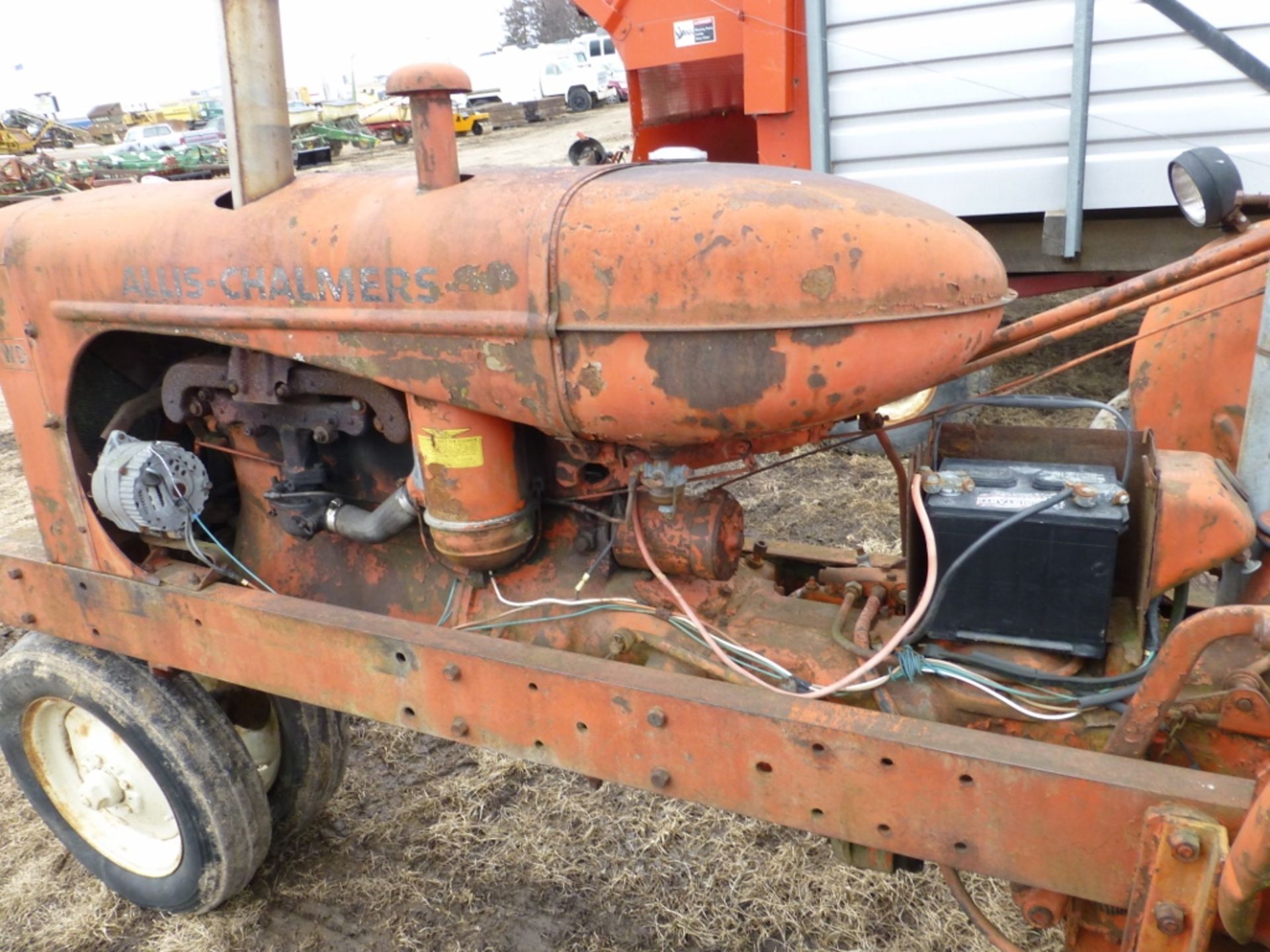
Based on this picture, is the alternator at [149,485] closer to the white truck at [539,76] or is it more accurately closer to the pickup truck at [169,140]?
the pickup truck at [169,140]

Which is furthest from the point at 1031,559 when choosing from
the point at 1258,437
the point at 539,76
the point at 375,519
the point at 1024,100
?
the point at 539,76

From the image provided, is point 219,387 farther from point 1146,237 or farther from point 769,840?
point 1146,237

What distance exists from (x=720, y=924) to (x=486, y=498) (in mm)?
1268

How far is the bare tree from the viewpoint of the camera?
45406mm

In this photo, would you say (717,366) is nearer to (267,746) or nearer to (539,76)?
(267,746)

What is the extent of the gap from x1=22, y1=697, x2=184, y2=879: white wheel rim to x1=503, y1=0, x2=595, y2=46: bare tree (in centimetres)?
4579

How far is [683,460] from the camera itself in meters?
1.83

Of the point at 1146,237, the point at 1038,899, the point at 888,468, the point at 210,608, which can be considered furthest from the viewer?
the point at 888,468

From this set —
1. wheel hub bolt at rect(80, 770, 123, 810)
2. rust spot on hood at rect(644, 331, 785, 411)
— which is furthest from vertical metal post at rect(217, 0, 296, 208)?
wheel hub bolt at rect(80, 770, 123, 810)

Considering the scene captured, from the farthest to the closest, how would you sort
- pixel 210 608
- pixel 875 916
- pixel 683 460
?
pixel 875 916
pixel 210 608
pixel 683 460

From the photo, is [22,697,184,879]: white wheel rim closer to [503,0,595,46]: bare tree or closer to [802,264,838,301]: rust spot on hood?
[802,264,838,301]: rust spot on hood

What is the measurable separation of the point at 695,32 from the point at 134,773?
3.91 m

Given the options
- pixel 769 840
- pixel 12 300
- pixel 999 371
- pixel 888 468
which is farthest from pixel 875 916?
pixel 999 371

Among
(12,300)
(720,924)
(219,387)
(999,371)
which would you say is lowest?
(720,924)
